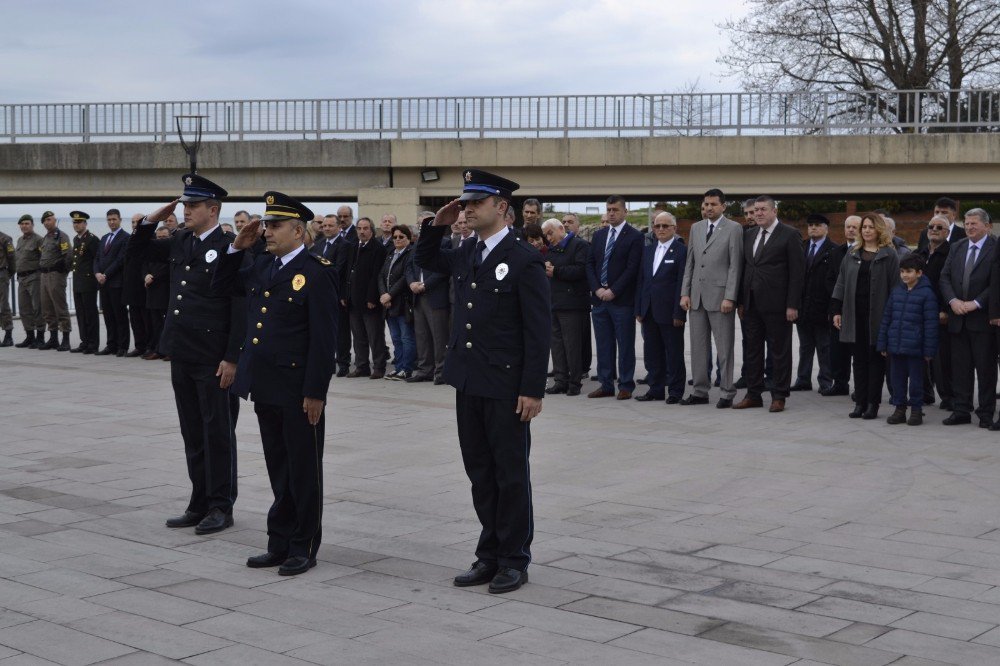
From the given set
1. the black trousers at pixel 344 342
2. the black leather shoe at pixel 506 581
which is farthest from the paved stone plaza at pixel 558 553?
the black trousers at pixel 344 342

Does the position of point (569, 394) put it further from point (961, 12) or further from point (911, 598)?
point (961, 12)

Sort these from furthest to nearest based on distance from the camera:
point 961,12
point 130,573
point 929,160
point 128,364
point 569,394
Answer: point 961,12 < point 929,160 < point 128,364 < point 569,394 < point 130,573

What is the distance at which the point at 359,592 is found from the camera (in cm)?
588

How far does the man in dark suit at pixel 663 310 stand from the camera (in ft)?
42.3

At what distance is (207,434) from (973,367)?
23.7 feet

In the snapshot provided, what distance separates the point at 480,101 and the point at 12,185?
12.1 metres

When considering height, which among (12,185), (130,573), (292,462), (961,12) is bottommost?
(130,573)

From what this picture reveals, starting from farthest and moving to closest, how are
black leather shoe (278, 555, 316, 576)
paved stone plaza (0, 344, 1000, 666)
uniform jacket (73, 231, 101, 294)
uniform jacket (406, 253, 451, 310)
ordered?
uniform jacket (73, 231, 101, 294) → uniform jacket (406, 253, 451, 310) → black leather shoe (278, 555, 316, 576) → paved stone plaza (0, 344, 1000, 666)

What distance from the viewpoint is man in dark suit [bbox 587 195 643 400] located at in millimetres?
13141

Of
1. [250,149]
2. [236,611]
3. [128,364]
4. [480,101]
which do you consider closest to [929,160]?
[480,101]

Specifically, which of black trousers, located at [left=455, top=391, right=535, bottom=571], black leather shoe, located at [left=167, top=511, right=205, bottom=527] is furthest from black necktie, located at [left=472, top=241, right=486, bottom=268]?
black leather shoe, located at [left=167, top=511, right=205, bottom=527]

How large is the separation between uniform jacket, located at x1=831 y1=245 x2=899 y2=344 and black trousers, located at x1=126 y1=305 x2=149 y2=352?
405 inches

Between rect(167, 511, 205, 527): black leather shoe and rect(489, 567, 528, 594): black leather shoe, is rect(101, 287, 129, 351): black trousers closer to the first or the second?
rect(167, 511, 205, 527): black leather shoe

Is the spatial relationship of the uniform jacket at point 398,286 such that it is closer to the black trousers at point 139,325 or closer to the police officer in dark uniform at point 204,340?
the black trousers at point 139,325
